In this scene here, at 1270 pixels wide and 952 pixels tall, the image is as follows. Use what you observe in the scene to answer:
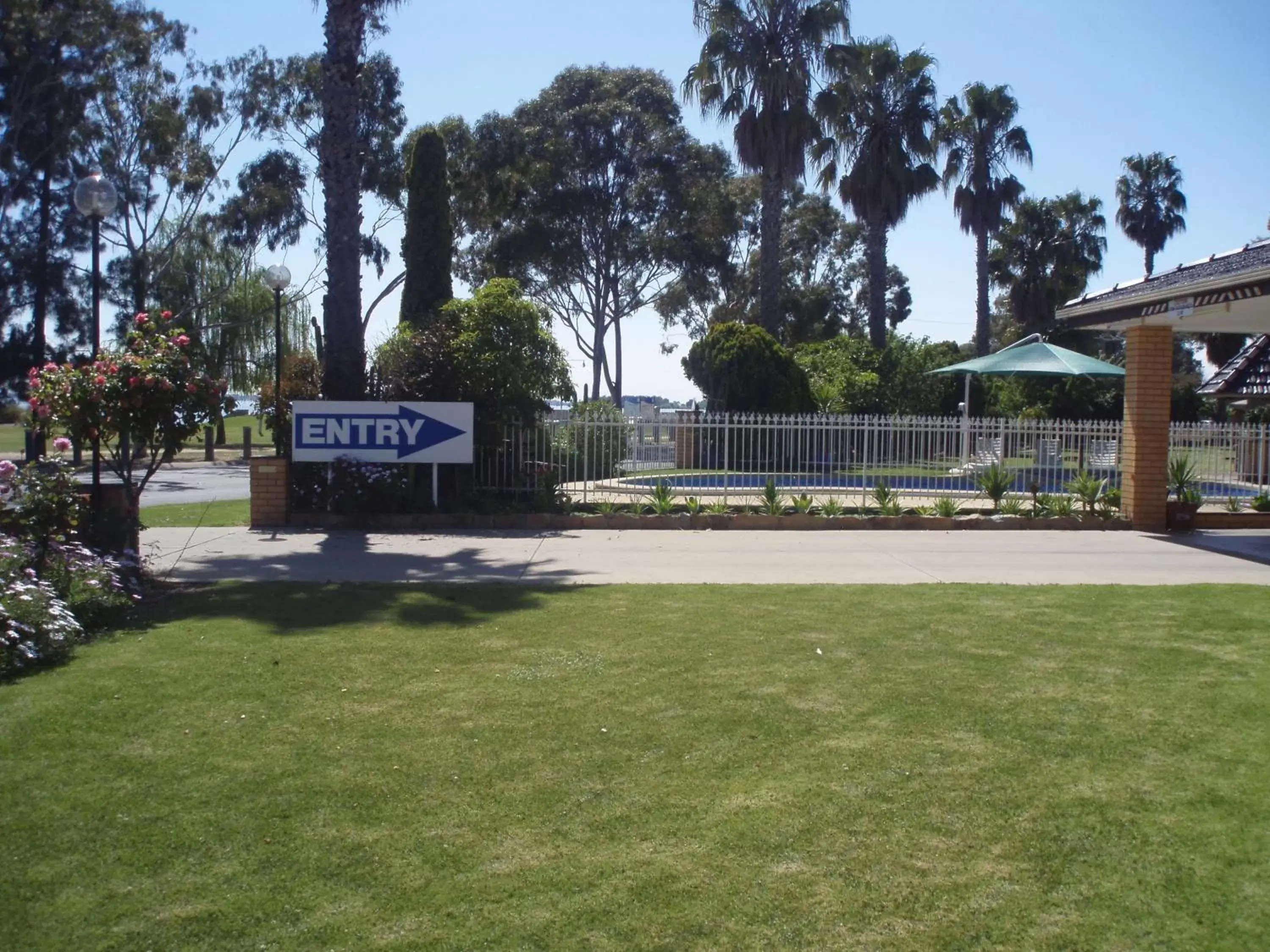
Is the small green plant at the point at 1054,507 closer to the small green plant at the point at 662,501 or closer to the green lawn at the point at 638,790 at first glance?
the small green plant at the point at 662,501

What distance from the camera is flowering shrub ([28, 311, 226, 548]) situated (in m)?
9.86

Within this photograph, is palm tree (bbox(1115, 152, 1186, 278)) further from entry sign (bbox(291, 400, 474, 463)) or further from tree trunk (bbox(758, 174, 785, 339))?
entry sign (bbox(291, 400, 474, 463))

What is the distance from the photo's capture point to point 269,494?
1531 centimetres

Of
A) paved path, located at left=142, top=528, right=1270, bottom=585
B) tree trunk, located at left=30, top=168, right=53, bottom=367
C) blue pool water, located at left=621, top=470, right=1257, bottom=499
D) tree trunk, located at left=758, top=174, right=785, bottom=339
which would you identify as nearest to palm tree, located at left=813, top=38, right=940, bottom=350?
tree trunk, located at left=758, top=174, right=785, bottom=339

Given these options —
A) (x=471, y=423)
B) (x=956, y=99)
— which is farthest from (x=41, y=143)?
(x=956, y=99)

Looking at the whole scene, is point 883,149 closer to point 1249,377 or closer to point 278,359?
point 1249,377

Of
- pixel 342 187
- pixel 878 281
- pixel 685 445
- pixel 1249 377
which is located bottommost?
pixel 685 445

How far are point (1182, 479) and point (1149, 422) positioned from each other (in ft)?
4.59

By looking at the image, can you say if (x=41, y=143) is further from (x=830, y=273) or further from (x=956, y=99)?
(x=830, y=273)

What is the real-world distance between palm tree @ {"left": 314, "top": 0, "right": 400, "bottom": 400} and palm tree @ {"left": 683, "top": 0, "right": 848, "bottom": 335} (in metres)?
14.6

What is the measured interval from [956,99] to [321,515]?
29969 mm

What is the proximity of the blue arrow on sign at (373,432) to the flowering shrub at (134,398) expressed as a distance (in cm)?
506

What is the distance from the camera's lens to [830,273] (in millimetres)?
54906

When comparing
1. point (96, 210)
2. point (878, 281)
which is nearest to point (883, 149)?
point (878, 281)
